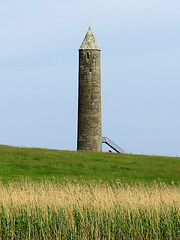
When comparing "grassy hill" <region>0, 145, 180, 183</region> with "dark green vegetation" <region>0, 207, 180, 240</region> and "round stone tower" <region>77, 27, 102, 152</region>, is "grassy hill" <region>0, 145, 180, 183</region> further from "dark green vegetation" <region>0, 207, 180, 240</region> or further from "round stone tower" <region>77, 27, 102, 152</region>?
"dark green vegetation" <region>0, 207, 180, 240</region>

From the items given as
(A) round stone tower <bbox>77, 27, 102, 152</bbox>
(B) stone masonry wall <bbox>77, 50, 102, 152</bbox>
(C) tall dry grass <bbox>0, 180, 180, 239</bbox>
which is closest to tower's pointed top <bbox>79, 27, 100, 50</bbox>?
(A) round stone tower <bbox>77, 27, 102, 152</bbox>

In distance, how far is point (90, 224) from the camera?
44.7 feet

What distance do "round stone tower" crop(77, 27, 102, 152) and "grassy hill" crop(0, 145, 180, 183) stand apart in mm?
9773

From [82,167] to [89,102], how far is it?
17.2 metres

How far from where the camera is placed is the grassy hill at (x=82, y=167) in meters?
26.9

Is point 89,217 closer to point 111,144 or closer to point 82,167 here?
point 82,167

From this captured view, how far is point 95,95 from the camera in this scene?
1847 inches

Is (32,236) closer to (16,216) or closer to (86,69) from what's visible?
(16,216)

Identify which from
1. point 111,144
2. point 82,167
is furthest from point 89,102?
point 82,167

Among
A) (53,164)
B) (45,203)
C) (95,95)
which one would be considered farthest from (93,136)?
(45,203)

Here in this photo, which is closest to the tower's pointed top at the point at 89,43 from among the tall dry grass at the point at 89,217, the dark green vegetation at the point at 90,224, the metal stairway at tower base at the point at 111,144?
the metal stairway at tower base at the point at 111,144

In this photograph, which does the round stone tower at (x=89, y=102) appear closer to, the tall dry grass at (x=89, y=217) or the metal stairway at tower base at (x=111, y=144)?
the metal stairway at tower base at (x=111, y=144)

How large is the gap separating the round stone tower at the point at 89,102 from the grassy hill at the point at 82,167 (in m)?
9.77

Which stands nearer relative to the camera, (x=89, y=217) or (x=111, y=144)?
(x=89, y=217)
